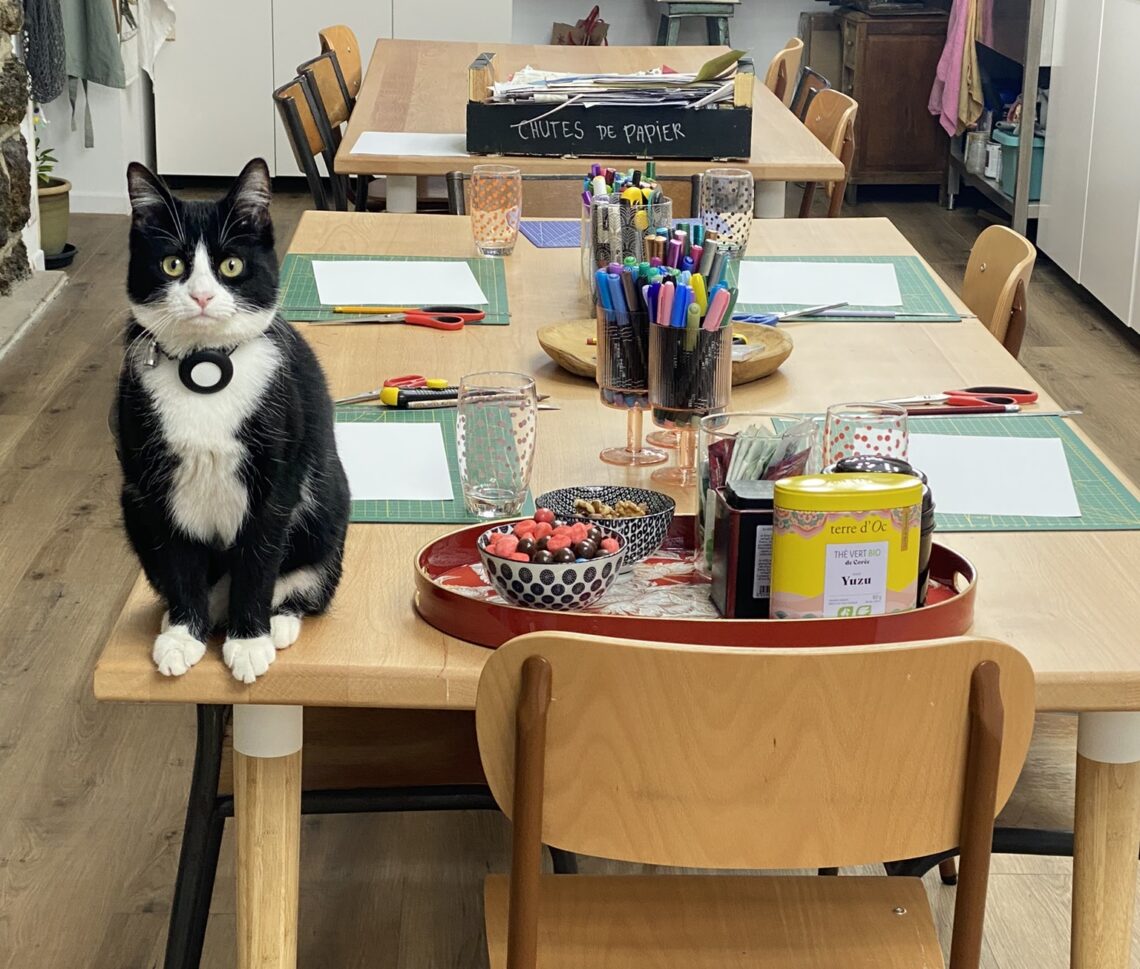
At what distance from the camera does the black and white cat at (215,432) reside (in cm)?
106

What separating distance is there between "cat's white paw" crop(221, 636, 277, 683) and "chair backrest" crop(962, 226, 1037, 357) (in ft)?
4.05

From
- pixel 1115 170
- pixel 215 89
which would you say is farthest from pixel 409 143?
pixel 215 89

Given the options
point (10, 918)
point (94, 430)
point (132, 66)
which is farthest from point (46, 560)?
point (132, 66)

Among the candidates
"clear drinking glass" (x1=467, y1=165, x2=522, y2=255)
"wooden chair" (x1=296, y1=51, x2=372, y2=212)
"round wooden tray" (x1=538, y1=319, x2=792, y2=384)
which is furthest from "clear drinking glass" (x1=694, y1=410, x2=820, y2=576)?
"wooden chair" (x1=296, y1=51, x2=372, y2=212)

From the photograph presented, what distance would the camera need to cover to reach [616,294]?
1463 millimetres

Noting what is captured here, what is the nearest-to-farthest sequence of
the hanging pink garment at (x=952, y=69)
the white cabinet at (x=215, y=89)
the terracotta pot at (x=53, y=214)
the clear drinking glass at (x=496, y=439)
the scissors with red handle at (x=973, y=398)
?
the clear drinking glass at (x=496, y=439) < the scissors with red handle at (x=973, y=398) < the terracotta pot at (x=53, y=214) < the hanging pink garment at (x=952, y=69) < the white cabinet at (x=215, y=89)

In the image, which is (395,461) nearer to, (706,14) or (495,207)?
(495,207)

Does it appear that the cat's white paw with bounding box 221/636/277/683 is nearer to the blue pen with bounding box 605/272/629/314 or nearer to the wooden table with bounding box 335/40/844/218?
the blue pen with bounding box 605/272/629/314

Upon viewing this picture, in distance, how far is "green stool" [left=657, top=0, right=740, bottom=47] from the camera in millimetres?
6227

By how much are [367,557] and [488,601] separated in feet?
0.68

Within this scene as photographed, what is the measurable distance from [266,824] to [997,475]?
0.75m

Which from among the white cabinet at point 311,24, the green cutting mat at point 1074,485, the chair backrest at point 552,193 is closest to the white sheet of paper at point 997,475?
the green cutting mat at point 1074,485

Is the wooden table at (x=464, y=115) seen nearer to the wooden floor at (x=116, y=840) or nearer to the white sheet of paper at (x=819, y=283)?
the white sheet of paper at (x=819, y=283)

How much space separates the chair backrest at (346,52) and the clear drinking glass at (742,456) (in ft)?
9.43
